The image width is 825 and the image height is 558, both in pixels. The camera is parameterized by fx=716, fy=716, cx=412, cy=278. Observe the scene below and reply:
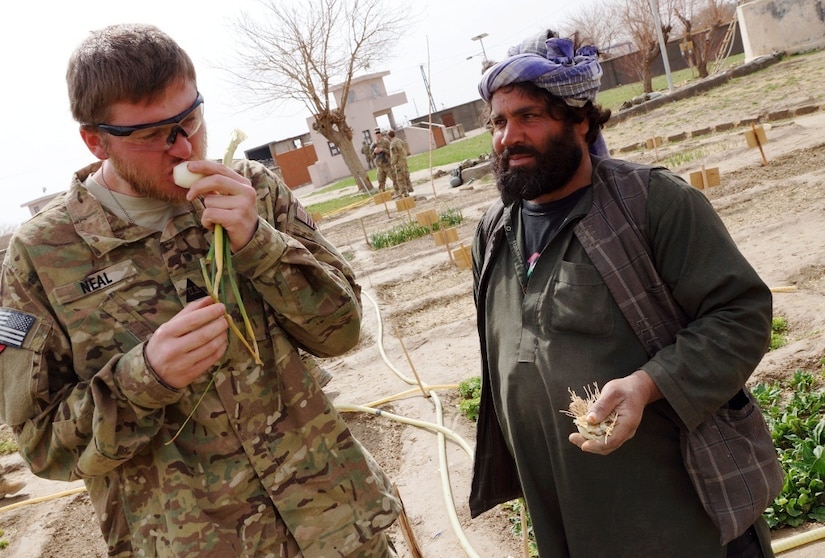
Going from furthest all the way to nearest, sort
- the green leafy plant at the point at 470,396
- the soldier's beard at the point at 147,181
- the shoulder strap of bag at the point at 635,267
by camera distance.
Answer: the green leafy plant at the point at 470,396 → the shoulder strap of bag at the point at 635,267 → the soldier's beard at the point at 147,181

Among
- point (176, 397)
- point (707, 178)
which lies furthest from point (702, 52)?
point (176, 397)

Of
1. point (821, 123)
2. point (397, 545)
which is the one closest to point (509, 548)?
point (397, 545)

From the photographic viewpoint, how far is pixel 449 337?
709cm

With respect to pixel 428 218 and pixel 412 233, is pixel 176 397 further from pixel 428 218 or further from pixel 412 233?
pixel 412 233

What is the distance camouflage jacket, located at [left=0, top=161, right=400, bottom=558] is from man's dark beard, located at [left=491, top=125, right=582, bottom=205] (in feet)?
2.03

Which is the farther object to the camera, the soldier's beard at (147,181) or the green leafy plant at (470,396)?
the green leafy plant at (470,396)

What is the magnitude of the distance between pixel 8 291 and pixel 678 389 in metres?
1.69

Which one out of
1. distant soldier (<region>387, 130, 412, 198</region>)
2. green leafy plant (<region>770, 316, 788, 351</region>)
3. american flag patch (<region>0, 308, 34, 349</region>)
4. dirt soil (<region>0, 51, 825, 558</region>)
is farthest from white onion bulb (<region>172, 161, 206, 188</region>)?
distant soldier (<region>387, 130, 412, 198</region>)

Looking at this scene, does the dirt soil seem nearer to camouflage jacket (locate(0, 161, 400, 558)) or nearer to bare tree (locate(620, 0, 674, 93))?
camouflage jacket (locate(0, 161, 400, 558))

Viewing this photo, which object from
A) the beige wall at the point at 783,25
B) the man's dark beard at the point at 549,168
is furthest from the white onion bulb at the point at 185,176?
the beige wall at the point at 783,25

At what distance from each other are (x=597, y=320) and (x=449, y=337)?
521 cm

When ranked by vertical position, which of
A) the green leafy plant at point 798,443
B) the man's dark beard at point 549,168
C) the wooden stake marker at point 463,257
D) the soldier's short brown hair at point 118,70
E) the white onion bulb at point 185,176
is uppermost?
the soldier's short brown hair at point 118,70

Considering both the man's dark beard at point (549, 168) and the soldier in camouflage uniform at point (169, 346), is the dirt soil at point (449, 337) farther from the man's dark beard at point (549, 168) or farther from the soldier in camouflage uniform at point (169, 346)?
the man's dark beard at point (549, 168)

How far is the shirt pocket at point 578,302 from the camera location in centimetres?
191
